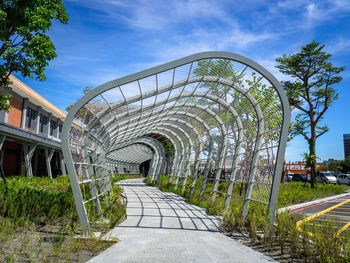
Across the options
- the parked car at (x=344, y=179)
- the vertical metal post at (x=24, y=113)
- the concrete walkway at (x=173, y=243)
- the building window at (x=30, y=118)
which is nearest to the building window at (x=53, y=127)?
the building window at (x=30, y=118)

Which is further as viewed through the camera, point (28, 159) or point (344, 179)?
point (344, 179)

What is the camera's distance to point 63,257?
15.1ft

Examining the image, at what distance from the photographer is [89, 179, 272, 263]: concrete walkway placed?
4844mm

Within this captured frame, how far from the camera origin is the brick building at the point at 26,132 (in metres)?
19.6

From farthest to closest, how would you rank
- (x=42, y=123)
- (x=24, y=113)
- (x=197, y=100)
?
(x=42, y=123), (x=24, y=113), (x=197, y=100)

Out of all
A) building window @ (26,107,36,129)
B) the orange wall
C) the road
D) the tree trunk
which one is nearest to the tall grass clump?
the road

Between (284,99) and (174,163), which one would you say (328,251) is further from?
(174,163)

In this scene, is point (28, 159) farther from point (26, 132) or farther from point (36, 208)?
point (36, 208)

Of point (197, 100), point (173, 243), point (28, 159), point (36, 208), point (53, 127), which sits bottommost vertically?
point (173, 243)

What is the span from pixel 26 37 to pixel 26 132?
350 inches

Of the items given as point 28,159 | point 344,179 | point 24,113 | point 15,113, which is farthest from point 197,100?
point 344,179

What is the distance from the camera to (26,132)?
725 inches

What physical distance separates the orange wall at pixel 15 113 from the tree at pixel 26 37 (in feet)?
36.3

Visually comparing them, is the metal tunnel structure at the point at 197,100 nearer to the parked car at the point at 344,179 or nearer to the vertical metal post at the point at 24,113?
the vertical metal post at the point at 24,113
